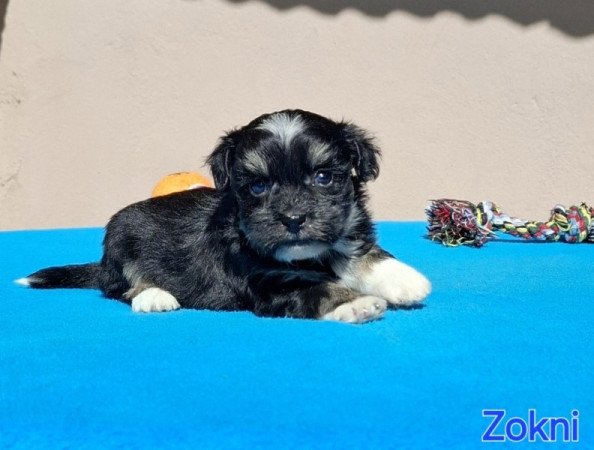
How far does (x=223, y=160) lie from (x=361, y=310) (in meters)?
0.89

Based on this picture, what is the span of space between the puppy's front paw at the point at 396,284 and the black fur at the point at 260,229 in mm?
130

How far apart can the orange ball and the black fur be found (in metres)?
1.83

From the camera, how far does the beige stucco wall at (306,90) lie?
694 centimetres

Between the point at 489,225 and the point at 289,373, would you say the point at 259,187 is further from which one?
the point at 489,225

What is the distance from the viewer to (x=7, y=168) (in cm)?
742

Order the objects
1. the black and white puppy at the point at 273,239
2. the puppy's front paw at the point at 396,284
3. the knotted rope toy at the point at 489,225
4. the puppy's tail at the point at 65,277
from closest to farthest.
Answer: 1. the black and white puppy at the point at 273,239
2. the puppy's front paw at the point at 396,284
3. the puppy's tail at the point at 65,277
4. the knotted rope toy at the point at 489,225

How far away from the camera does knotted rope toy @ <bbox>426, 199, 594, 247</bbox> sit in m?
5.23

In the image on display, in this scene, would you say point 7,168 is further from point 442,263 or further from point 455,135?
point 442,263

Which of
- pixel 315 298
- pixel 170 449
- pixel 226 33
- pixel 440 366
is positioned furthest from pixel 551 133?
pixel 170 449

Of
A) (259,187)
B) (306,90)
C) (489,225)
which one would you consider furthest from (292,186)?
(306,90)

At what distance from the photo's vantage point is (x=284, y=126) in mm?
3029

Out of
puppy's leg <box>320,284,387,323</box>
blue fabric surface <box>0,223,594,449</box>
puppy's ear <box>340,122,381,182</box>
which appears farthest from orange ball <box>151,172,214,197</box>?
puppy's leg <box>320,284,387,323</box>

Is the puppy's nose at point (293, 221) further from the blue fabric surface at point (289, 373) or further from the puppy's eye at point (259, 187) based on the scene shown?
the blue fabric surface at point (289, 373)

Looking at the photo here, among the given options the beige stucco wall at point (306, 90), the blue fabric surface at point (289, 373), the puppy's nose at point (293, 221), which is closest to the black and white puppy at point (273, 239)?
the puppy's nose at point (293, 221)
